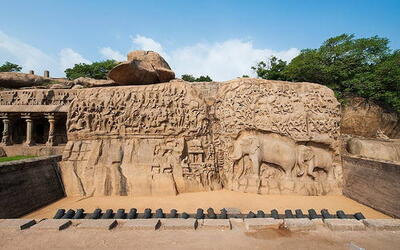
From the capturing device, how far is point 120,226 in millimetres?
3904

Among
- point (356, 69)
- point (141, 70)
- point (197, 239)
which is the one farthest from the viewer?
point (356, 69)

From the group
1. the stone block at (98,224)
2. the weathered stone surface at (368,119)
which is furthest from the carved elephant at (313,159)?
the weathered stone surface at (368,119)

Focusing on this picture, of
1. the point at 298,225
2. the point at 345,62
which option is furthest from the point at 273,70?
the point at 298,225

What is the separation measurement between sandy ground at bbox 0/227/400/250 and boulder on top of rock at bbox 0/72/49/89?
1625cm

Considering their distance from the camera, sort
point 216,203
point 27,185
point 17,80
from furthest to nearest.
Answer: point 17,80
point 216,203
point 27,185

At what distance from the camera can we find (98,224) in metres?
3.89

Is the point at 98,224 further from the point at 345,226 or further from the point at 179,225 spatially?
the point at 345,226

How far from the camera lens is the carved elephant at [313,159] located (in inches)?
325

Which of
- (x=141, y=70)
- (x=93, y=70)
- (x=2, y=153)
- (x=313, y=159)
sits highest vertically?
(x=93, y=70)

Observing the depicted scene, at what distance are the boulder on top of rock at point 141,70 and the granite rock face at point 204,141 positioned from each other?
107 centimetres

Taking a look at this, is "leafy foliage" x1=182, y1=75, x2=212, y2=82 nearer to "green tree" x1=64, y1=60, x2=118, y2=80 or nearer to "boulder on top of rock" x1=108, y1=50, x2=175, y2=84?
"green tree" x1=64, y1=60, x2=118, y2=80

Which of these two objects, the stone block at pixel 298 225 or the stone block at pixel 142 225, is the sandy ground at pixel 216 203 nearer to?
the stone block at pixel 298 225

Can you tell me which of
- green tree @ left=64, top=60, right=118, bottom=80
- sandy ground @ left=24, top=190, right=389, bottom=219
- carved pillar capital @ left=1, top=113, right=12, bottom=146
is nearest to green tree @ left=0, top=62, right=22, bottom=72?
green tree @ left=64, top=60, right=118, bottom=80

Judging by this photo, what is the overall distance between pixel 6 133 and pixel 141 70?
940 centimetres
